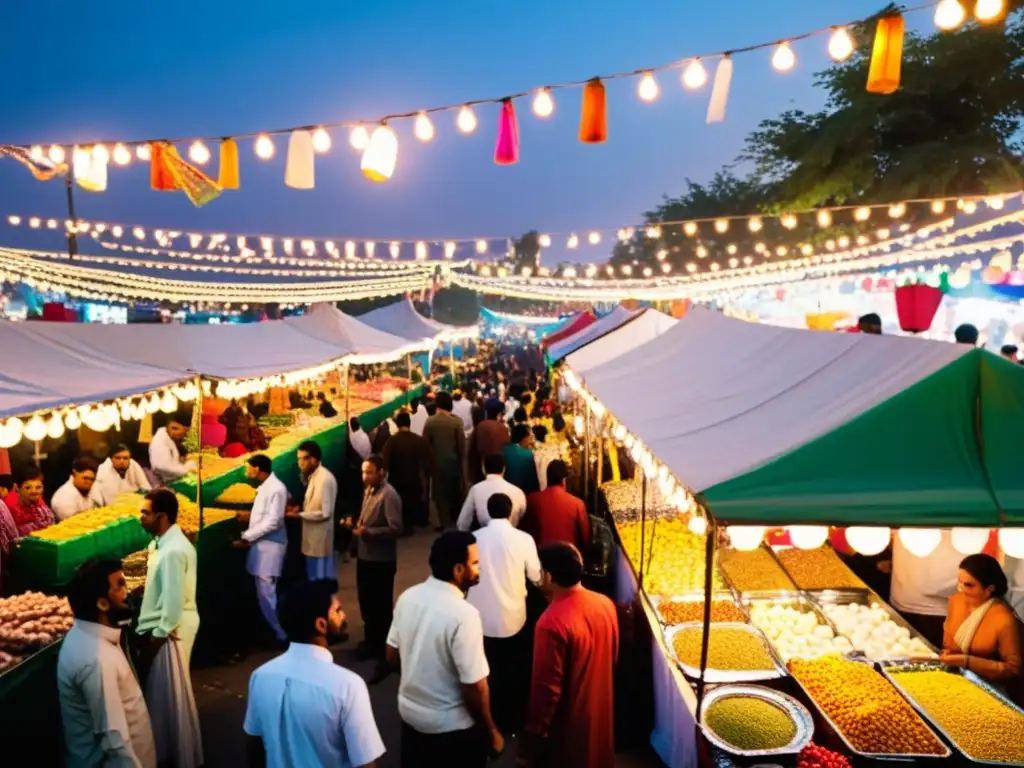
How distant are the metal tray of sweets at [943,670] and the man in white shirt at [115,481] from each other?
→ 704cm

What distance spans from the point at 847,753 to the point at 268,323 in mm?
10099

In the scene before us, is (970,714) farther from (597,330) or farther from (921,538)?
(597,330)

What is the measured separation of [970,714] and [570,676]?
87.8 inches

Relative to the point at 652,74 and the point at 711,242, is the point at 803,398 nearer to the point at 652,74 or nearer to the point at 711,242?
the point at 652,74

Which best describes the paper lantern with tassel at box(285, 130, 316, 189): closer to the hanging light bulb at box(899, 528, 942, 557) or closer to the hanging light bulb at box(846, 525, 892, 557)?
the hanging light bulb at box(846, 525, 892, 557)

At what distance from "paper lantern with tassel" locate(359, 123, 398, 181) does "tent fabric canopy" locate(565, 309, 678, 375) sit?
3.40 m

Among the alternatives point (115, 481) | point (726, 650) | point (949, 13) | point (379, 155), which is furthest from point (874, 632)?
point (115, 481)

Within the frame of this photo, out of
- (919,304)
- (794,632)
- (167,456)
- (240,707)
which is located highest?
(919,304)

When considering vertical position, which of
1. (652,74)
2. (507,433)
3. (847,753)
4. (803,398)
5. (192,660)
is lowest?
(192,660)

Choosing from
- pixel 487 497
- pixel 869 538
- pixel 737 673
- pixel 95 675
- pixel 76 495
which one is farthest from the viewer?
pixel 76 495

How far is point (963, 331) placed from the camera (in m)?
7.41

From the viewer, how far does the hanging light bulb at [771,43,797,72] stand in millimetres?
7434

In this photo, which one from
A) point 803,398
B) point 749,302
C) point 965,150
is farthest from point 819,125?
point 803,398

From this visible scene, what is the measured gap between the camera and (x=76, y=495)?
7125 millimetres
